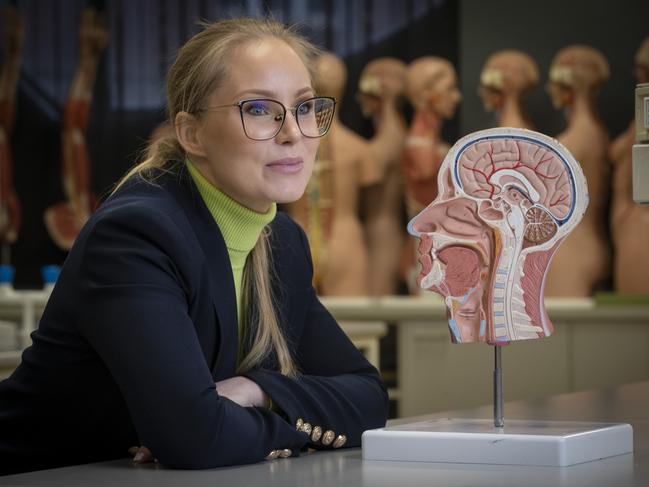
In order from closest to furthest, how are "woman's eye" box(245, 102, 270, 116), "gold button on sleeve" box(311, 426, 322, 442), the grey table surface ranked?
the grey table surface → "gold button on sleeve" box(311, 426, 322, 442) → "woman's eye" box(245, 102, 270, 116)

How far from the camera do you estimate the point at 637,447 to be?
1.33 metres

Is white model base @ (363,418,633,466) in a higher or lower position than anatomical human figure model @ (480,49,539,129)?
Answer: lower

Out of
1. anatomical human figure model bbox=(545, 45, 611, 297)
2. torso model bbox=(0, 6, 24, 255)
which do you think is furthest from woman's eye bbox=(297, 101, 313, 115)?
torso model bbox=(0, 6, 24, 255)

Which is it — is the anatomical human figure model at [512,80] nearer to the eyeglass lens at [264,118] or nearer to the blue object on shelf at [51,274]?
the blue object on shelf at [51,274]

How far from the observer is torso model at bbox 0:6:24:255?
5129 mm

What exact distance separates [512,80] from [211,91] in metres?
3.08

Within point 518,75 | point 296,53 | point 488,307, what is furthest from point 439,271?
point 518,75

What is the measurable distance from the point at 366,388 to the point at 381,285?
3104mm

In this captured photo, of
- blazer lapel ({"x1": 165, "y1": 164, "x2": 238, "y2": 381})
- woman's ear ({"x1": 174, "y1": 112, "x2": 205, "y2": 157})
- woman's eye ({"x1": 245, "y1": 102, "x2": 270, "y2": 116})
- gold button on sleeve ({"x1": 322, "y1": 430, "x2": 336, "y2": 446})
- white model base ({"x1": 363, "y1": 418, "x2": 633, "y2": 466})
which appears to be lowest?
gold button on sleeve ({"x1": 322, "y1": 430, "x2": 336, "y2": 446})

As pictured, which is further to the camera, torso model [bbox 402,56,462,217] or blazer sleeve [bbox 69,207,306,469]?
torso model [bbox 402,56,462,217]

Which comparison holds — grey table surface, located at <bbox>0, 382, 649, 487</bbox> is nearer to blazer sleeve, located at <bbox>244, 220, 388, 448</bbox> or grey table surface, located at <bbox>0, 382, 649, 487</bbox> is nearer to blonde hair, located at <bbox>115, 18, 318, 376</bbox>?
blazer sleeve, located at <bbox>244, 220, 388, 448</bbox>

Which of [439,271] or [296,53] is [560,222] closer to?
[439,271]

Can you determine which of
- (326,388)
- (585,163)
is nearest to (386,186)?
(585,163)

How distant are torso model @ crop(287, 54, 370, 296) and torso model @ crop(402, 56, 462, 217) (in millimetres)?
209
